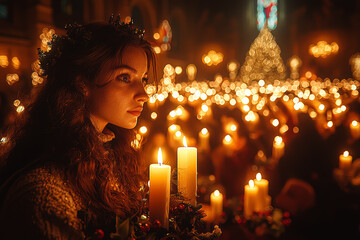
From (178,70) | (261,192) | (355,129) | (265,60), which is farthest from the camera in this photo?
(178,70)

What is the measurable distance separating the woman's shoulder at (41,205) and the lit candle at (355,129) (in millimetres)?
5292

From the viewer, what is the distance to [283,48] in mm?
40188

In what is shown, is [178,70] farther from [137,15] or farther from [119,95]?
[119,95]

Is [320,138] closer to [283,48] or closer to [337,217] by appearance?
[337,217]

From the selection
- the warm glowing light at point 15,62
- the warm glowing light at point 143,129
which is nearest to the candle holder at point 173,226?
the warm glowing light at point 143,129

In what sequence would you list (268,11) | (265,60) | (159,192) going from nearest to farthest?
(159,192), (265,60), (268,11)

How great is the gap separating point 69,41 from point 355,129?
524 centimetres

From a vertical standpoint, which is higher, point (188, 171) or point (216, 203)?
point (188, 171)

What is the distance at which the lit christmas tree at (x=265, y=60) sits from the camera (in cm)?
2742

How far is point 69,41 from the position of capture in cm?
171

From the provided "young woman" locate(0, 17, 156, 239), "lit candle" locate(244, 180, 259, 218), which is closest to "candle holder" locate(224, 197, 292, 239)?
"lit candle" locate(244, 180, 259, 218)

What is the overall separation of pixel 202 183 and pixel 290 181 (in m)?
1.45

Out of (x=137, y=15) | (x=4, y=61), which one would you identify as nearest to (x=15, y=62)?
(x=4, y=61)

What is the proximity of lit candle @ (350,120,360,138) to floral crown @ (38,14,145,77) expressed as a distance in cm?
481
